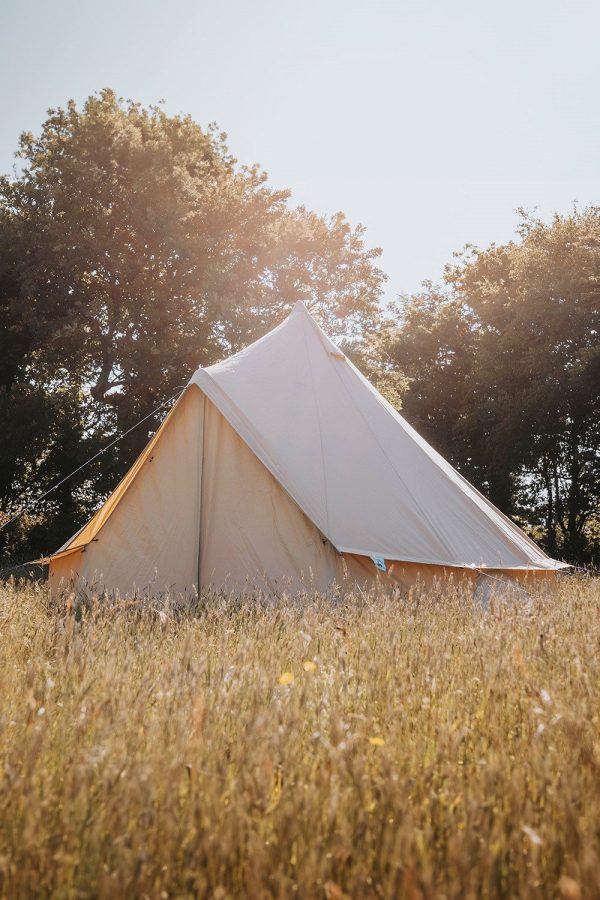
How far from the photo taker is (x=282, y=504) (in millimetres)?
5887

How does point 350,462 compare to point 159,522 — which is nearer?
point 350,462

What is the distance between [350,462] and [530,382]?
458 inches

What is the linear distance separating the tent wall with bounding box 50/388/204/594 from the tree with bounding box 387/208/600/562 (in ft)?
35.9

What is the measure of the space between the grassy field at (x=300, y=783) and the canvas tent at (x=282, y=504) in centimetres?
323

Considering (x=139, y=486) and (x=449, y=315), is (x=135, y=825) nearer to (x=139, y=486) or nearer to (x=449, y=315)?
(x=139, y=486)

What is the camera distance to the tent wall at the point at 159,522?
20.4ft

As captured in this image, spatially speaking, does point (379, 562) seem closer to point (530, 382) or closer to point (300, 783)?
point (300, 783)

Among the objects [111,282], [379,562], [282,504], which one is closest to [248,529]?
[282,504]

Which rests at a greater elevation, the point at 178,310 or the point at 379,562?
the point at 178,310

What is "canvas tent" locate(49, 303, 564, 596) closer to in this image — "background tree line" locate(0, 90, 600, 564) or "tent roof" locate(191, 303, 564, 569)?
"tent roof" locate(191, 303, 564, 569)

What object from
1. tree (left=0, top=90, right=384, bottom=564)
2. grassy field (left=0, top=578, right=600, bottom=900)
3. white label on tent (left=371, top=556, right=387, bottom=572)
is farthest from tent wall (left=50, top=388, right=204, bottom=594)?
tree (left=0, top=90, right=384, bottom=564)

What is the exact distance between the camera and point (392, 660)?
2.54 metres

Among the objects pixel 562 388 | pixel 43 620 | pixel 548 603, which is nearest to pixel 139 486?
pixel 43 620

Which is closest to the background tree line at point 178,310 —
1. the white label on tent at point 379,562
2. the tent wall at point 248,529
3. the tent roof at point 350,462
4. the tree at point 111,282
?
the tree at point 111,282
